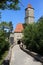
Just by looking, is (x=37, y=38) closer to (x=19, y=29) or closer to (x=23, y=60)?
(x=23, y=60)

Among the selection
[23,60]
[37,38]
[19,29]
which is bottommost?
[19,29]

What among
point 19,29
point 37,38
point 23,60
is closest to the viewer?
point 23,60

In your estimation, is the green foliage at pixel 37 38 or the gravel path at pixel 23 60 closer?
the gravel path at pixel 23 60

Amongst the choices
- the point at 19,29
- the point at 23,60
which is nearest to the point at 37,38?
the point at 23,60

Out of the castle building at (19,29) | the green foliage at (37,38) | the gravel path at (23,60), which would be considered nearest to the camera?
the gravel path at (23,60)

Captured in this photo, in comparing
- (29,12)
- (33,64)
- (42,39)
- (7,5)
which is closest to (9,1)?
(7,5)

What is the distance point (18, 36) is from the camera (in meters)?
118

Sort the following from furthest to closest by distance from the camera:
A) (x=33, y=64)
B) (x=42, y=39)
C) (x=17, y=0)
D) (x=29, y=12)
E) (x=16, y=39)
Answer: (x=29, y=12) < (x=16, y=39) < (x=42, y=39) < (x=33, y=64) < (x=17, y=0)

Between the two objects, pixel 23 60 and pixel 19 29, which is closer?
pixel 23 60

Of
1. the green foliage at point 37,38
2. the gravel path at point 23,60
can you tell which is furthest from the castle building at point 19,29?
the gravel path at point 23,60

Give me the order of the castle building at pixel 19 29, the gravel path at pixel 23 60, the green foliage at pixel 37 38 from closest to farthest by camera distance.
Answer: the gravel path at pixel 23 60
the green foliage at pixel 37 38
the castle building at pixel 19 29

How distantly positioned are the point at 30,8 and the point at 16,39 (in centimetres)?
2864

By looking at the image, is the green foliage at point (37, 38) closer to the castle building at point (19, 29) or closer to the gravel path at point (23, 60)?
the gravel path at point (23, 60)

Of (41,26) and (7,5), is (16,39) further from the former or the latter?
(7,5)
